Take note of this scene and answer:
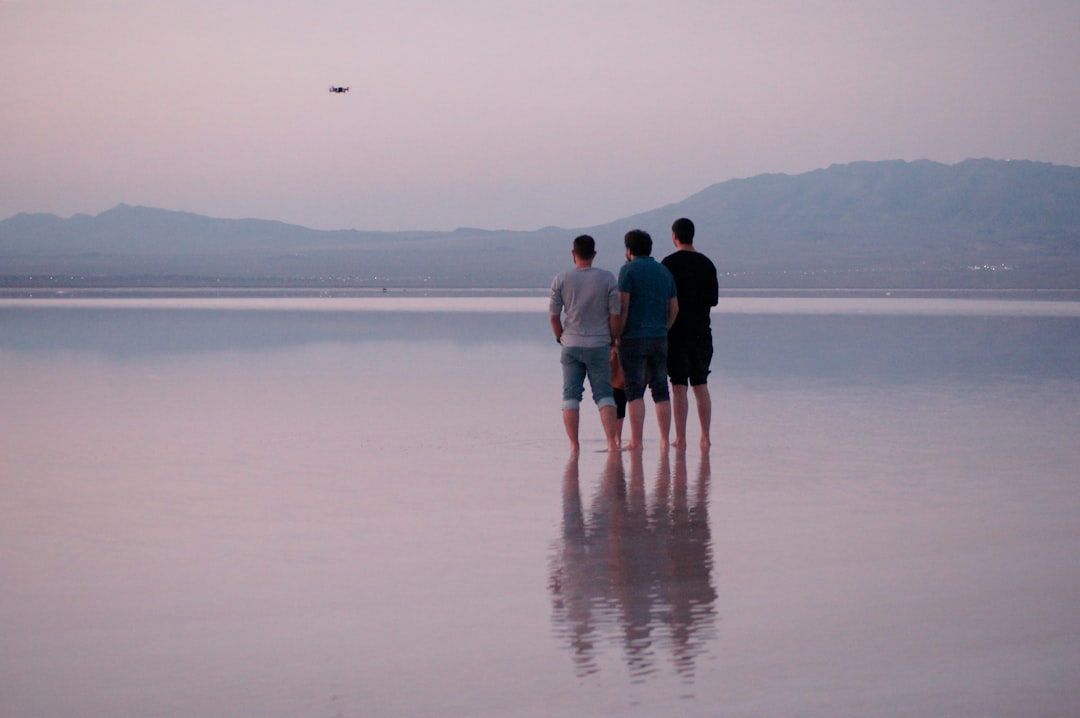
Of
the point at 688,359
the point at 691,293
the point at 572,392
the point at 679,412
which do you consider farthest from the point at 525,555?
the point at 691,293

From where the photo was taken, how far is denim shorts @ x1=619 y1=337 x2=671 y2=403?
10.4 m

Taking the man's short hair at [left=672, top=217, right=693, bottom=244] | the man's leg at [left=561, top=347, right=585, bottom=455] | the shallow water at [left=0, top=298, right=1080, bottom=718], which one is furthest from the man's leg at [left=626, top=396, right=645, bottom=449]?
the man's short hair at [left=672, top=217, right=693, bottom=244]

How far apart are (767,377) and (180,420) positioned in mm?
6775

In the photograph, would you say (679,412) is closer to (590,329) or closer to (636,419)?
(636,419)

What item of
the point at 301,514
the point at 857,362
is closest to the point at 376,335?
the point at 857,362

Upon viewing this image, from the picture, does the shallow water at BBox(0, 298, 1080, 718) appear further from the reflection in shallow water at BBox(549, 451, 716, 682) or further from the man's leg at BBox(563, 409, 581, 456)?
the man's leg at BBox(563, 409, 581, 456)

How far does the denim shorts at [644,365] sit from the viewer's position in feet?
34.0

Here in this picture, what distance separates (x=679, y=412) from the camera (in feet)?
34.6

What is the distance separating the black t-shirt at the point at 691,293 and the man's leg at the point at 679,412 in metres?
0.41

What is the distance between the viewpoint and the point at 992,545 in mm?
6555

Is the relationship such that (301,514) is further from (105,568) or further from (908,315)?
(908,315)

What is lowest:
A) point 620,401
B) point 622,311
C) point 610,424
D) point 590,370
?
→ point 610,424

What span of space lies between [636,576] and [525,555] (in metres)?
0.66

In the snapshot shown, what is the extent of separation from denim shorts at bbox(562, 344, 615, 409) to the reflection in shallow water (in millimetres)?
1640
